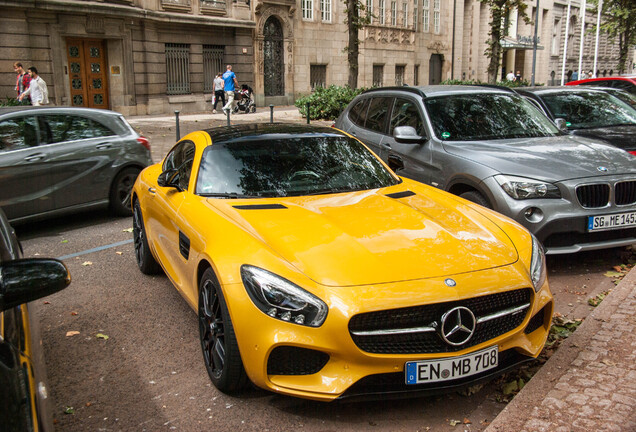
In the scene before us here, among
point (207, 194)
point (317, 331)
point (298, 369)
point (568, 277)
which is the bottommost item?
point (568, 277)

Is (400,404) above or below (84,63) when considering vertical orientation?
below

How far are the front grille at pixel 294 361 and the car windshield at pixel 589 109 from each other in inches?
274

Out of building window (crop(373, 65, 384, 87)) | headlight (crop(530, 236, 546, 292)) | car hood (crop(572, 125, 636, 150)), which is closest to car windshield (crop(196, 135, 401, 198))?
headlight (crop(530, 236, 546, 292))

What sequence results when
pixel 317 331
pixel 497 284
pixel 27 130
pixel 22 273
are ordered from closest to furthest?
pixel 22 273 → pixel 317 331 → pixel 497 284 → pixel 27 130

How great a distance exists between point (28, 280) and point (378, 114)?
6453 millimetres

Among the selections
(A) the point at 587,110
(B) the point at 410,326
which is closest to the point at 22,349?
(B) the point at 410,326

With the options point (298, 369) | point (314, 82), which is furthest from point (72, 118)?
point (314, 82)

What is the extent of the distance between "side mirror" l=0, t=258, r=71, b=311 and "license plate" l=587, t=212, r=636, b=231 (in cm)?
482

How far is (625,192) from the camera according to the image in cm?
582

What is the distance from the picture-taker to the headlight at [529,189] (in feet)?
18.6

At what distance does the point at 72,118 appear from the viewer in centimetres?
824

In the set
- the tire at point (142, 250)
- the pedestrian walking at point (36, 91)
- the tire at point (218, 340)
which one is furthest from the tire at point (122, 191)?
the pedestrian walking at point (36, 91)

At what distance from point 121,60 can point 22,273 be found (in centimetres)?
2500

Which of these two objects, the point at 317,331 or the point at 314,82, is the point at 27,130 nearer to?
the point at 317,331
